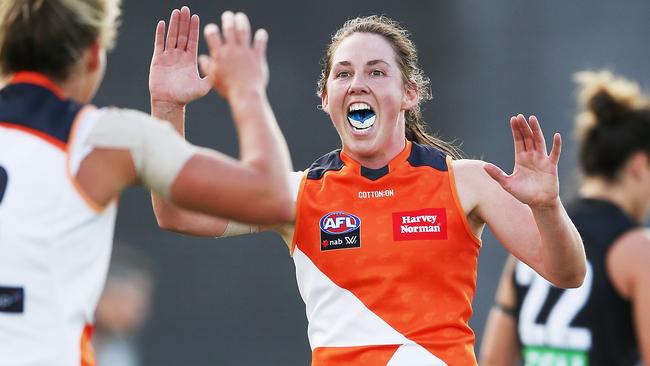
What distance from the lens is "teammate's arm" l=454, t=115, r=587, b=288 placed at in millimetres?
3230

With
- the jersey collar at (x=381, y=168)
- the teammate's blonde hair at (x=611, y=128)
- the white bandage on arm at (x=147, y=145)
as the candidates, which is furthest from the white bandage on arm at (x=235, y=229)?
the teammate's blonde hair at (x=611, y=128)

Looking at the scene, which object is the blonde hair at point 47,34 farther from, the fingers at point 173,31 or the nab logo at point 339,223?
the nab logo at point 339,223

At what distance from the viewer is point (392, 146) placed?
12.5 ft

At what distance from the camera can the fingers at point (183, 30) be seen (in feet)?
11.6

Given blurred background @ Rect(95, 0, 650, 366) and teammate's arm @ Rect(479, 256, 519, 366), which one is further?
blurred background @ Rect(95, 0, 650, 366)

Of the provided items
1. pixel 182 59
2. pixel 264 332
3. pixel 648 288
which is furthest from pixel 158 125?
pixel 264 332

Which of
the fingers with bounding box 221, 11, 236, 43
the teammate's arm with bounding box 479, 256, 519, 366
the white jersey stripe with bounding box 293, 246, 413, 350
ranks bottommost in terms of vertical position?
the teammate's arm with bounding box 479, 256, 519, 366

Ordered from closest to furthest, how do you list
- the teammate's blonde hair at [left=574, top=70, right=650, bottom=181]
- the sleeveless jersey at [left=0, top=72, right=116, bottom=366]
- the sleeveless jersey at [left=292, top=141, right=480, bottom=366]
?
1. the sleeveless jersey at [left=0, top=72, right=116, bottom=366]
2. the sleeveless jersey at [left=292, top=141, right=480, bottom=366]
3. the teammate's blonde hair at [left=574, top=70, right=650, bottom=181]

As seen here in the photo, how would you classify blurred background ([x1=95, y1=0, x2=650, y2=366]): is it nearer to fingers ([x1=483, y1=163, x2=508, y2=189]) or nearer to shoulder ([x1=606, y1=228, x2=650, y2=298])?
shoulder ([x1=606, y1=228, x2=650, y2=298])

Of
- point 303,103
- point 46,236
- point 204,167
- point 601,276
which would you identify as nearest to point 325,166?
point 601,276

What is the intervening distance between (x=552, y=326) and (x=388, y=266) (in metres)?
1.29

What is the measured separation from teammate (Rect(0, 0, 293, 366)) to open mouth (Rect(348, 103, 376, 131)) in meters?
1.27

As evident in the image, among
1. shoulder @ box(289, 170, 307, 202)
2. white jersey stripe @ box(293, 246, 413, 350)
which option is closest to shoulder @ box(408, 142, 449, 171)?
shoulder @ box(289, 170, 307, 202)

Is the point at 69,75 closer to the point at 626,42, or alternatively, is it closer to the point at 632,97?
the point at 632,97
